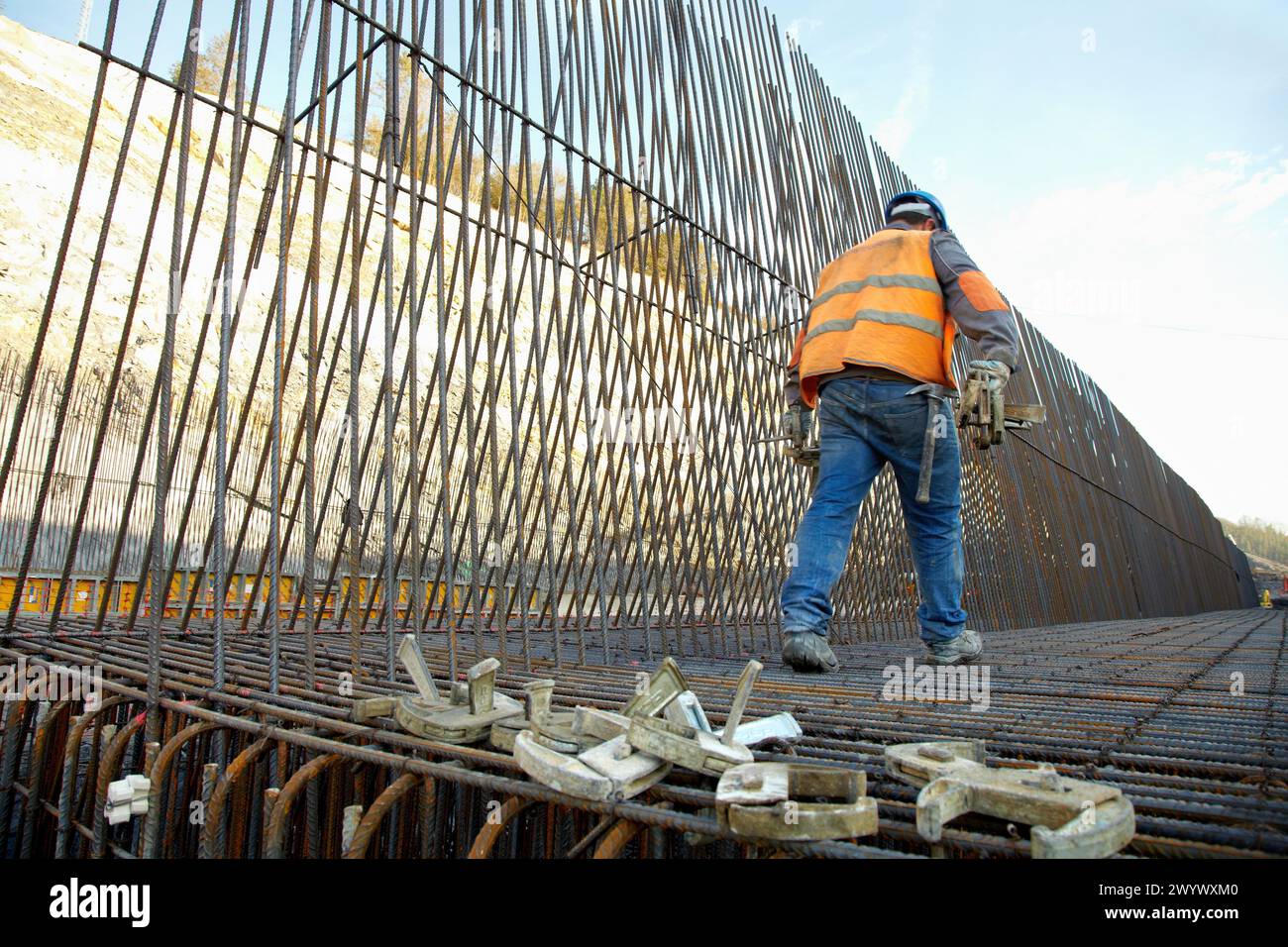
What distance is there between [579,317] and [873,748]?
153 centimetres

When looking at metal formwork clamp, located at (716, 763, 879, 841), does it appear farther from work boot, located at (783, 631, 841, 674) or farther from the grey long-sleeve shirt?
the grey long-sleeve shirt

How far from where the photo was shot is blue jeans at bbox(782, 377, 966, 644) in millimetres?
2234

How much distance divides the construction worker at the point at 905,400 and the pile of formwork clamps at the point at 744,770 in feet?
4.15

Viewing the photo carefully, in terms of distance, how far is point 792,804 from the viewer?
1.99ft

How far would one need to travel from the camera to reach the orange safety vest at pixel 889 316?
228 centimetres

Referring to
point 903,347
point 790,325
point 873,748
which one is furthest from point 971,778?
point 790,325

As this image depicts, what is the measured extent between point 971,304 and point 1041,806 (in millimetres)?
1932

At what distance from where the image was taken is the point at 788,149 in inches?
155

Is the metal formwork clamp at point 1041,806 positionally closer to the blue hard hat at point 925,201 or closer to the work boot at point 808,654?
the work boot at point 808,654

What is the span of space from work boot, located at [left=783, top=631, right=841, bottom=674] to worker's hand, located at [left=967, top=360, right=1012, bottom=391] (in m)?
0.85

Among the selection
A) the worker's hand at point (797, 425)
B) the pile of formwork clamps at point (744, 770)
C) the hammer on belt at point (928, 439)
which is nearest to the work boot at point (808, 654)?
the hammer on belt at point (928, 439)

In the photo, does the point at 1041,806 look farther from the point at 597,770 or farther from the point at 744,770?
the point at 597,770

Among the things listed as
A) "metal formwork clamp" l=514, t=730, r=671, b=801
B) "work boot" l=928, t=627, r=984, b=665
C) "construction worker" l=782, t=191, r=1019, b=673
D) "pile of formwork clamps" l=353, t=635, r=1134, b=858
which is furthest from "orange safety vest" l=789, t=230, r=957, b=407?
"metal formwork clamp" l=514, t=730, r=671, b=801

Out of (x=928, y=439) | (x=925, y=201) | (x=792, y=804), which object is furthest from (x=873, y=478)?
(x=792, y=804)
